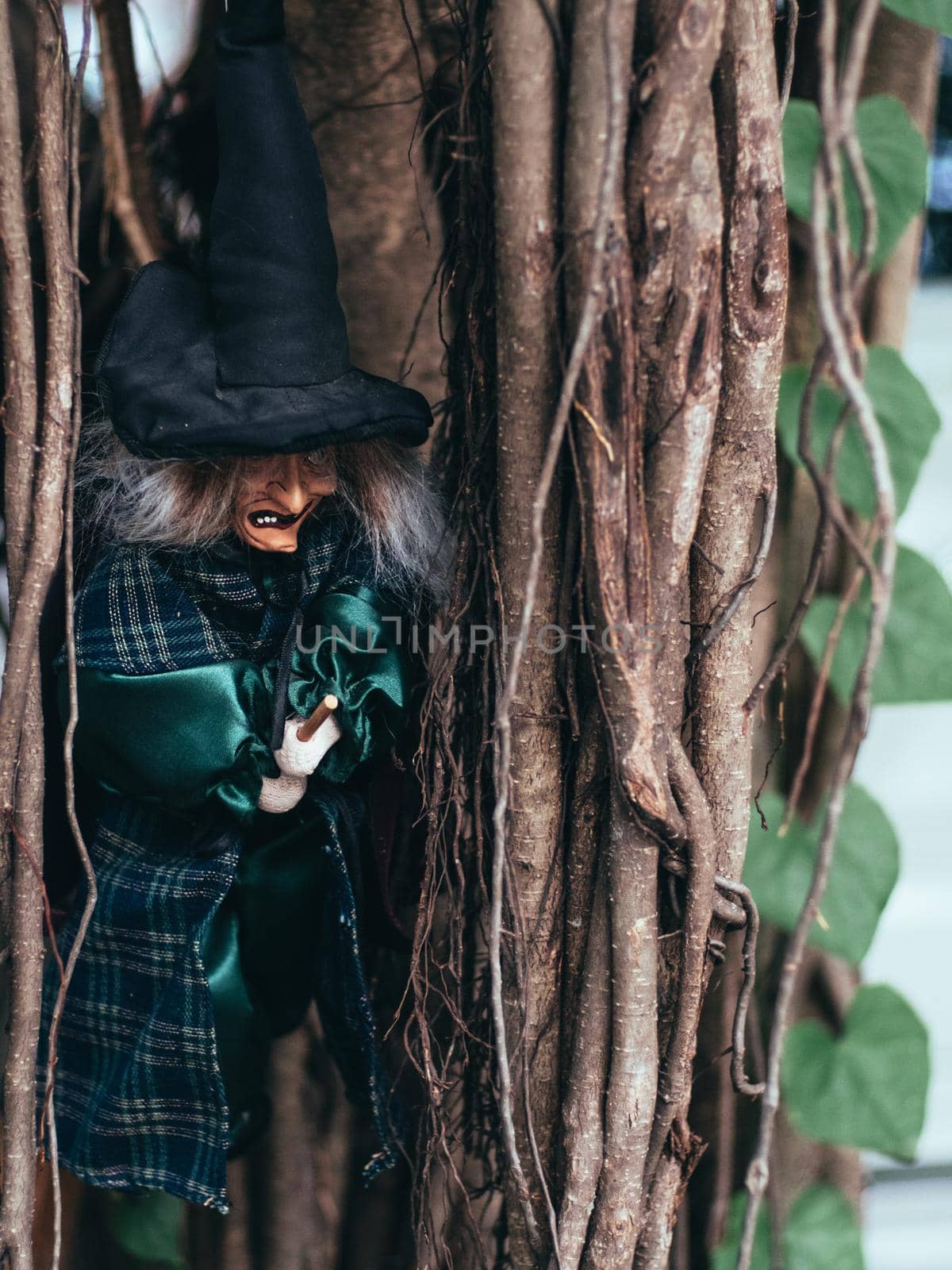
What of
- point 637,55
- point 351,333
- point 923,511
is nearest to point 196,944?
point 351,333

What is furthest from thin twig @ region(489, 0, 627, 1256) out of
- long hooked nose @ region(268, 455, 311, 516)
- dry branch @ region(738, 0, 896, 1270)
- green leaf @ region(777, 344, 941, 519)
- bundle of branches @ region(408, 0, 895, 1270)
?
green leaf @ region(777, 344, 941, 519)

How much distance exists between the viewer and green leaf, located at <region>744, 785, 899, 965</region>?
1108 mm

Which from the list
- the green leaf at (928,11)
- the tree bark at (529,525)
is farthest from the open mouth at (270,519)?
the green leaf at (928,11)

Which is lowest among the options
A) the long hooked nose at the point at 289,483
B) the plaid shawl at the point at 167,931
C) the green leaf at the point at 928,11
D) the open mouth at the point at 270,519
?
the plaid shawl at the point at 167,931

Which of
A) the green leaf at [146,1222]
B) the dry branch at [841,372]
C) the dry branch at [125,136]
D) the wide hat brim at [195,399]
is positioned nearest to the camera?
the dry branch at [841,372]

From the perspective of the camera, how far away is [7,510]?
0.93 metres

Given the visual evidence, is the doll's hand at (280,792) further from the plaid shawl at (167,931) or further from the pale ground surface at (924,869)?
the pale ground surface at (924,869)

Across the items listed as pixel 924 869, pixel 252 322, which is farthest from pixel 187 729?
pixel 924 869

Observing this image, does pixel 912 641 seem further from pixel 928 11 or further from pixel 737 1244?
pixel 737 1244

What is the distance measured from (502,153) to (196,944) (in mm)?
747

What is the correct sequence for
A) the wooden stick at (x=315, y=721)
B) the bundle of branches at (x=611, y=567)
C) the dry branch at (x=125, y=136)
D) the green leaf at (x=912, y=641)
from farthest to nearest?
1. the dry branch at (x=125, y=136)
2. the green leaf at (x=912, y=641)
3. the wooden stick at (x=315, y=721)
4. the bundle of branches at (x=611, y=567)

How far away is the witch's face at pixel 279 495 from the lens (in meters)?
0.95

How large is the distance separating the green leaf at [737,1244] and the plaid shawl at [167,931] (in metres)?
0.42

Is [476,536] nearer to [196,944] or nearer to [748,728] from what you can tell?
[748,728]
